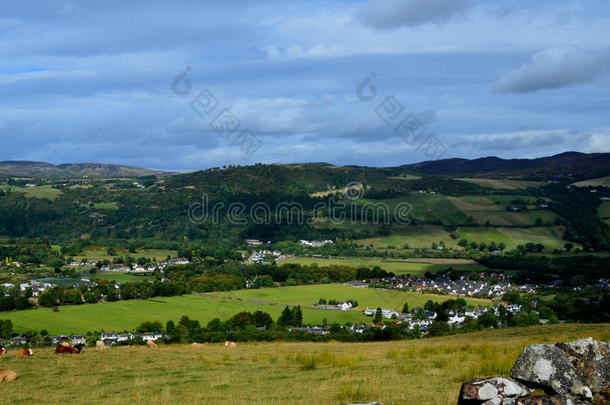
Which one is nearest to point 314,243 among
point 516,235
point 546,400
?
point 516,235

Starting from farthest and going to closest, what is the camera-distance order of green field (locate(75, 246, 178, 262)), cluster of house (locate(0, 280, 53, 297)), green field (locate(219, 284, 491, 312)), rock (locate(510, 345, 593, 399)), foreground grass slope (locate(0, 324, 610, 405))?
green field (locate(75, 246, 178, 262)), cluster of house (locate(0, 280, 53, 297)), green field (locate(219, 284, 491, 312)), foreground grass slope (locate(0, 324, 610, 405)), rock (locate(510, 345, 593, 399))

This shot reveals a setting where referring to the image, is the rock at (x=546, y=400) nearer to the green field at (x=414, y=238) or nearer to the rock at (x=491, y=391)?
the rock at (x=491, y=391)

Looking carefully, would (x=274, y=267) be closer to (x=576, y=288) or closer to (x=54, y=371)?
(x=576, y=288)

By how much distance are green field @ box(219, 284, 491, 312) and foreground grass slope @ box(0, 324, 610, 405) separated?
5614 cm

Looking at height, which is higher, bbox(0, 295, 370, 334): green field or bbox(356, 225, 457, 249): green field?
bbox(356, 225, 457, 249): green field

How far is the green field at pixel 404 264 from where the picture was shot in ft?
366

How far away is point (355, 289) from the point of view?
292 ft

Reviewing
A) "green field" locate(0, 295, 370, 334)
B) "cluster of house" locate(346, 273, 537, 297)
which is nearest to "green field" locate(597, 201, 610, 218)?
"cluster of house" locate(346, 273, 537, 297)

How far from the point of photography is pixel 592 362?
29.9 feet

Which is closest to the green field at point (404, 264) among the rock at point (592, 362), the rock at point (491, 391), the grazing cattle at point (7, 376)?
the grazing cattle at point (7, 376)

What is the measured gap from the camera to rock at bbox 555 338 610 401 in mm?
8875

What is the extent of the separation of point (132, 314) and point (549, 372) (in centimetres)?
6391

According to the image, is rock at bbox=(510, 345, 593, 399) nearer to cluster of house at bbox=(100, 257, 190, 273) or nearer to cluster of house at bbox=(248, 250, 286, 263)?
cluster of house at bbox=(100, 257, 190, 273)

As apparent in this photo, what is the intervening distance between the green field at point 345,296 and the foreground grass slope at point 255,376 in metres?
56.1
